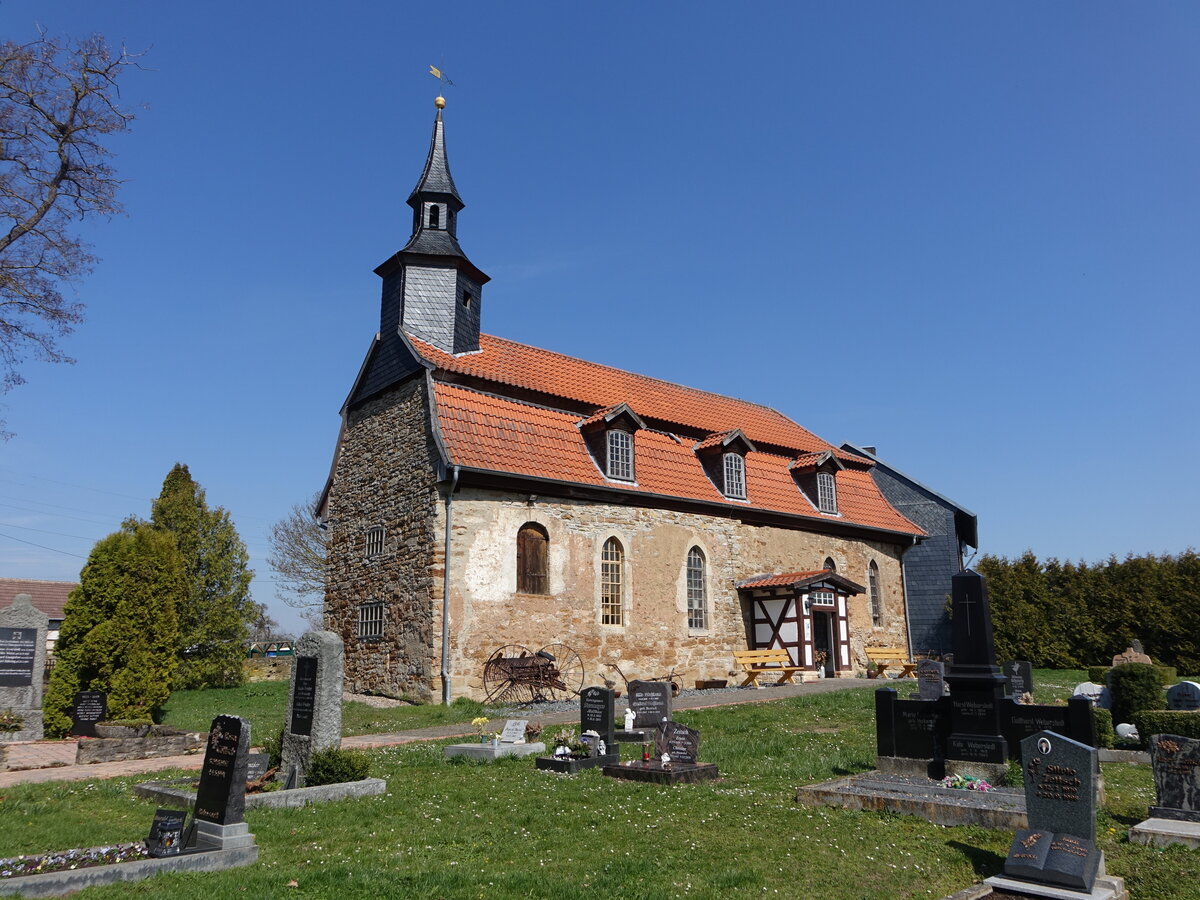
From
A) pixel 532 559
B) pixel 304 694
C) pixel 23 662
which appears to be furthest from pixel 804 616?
pixel 23 662

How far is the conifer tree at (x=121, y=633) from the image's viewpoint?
635 inches

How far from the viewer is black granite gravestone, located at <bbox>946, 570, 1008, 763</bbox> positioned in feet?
31.5

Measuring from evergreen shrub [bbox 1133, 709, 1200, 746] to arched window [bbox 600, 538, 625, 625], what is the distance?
1178cm

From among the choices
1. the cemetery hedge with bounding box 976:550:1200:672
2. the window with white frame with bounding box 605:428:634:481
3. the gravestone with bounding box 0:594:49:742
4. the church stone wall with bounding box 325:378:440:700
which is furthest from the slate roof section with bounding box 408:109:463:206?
the cemetery hedge with bounding box 976:550:1200:672

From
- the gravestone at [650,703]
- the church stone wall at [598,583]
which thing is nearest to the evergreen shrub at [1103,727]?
the gravestone at [650,703]

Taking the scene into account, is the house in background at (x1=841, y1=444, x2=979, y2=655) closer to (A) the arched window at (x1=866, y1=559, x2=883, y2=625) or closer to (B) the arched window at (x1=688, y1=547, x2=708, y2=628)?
(A) the arched window at (x1=866, y1=559, x2=883, y2=625)

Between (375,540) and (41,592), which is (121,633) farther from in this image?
(41,592)

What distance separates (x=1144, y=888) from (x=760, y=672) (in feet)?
52.1

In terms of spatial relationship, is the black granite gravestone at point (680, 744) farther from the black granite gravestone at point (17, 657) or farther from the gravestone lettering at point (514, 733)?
the black granite gravestone at point (17, 657)

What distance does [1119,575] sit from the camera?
28.4 meters

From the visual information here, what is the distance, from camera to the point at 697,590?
23.2 meters

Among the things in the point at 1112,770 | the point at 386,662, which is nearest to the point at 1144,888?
the point at 1112,770

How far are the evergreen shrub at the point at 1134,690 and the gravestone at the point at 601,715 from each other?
7993mm

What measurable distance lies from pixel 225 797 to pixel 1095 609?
2965 cm
